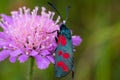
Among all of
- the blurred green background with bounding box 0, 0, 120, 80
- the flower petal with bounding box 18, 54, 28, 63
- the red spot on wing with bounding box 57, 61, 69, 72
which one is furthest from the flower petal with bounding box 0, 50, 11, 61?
the blurred green background with bounding box 0, 0, 120, 80

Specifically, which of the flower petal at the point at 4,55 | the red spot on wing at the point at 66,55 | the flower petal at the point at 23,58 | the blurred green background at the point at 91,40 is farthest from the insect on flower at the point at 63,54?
the blurred green background at the point at 91,40

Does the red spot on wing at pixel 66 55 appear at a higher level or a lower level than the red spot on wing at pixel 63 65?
higher

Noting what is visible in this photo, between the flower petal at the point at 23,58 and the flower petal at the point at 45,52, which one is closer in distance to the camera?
the flower petal at the point at 23,58

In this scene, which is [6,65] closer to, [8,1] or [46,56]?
[8,1]

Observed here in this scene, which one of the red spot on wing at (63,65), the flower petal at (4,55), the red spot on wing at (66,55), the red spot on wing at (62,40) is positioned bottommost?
the red spot on wing at (63,65)

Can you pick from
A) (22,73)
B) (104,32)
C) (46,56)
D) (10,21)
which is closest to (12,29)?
(10,21)

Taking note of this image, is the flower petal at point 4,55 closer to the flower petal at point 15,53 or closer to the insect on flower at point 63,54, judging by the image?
the flower petal at point 15,53

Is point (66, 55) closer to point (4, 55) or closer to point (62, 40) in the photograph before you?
point (62, 40)
